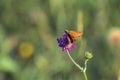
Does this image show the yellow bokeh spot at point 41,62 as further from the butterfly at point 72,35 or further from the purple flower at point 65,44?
the butterfly at point 72,35

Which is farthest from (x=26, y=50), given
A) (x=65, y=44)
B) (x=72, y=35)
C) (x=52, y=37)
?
(x=72, y=35)

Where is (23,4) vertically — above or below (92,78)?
above

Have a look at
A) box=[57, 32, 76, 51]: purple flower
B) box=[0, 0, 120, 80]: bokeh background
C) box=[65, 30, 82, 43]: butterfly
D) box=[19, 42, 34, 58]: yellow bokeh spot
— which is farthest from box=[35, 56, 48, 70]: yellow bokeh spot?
box=[65, 30, 82, 43]: butterfly

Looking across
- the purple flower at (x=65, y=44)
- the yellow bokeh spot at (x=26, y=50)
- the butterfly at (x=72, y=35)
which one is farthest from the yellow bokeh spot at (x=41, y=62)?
the butterfly at (x=72, y=35)

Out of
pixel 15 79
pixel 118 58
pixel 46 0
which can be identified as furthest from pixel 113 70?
pixel 46 0

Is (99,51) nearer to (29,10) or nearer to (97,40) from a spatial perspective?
(97,40)

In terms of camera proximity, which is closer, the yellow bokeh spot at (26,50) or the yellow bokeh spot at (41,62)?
the yellow bokeh spot at (41,62)

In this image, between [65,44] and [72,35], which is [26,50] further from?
[72,35]

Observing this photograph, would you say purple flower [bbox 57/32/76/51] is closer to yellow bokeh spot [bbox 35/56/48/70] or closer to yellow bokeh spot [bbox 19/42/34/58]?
yellow bokeh spot [bbox 35/56/48/70]
